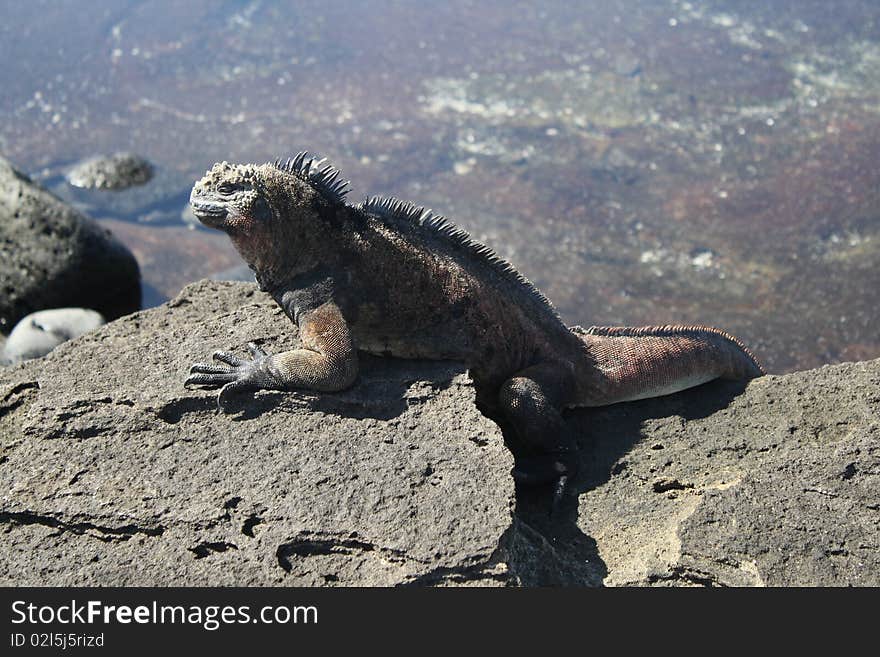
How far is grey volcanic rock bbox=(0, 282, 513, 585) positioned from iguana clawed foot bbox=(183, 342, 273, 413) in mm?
59

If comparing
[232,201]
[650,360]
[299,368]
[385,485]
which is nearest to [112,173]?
[232,201]

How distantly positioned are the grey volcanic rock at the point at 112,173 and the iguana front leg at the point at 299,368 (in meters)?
9.72

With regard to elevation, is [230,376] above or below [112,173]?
above

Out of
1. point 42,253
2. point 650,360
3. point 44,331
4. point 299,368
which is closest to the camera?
point 299,368

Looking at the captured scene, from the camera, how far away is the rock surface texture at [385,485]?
325 cm

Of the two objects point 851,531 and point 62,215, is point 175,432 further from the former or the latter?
point 62,215

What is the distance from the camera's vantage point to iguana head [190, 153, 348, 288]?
12.6ft

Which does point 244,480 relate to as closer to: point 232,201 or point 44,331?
point 232,201

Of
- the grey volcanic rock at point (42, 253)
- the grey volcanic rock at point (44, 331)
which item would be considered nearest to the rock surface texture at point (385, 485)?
the grey volcanic rock at point (44, 331)

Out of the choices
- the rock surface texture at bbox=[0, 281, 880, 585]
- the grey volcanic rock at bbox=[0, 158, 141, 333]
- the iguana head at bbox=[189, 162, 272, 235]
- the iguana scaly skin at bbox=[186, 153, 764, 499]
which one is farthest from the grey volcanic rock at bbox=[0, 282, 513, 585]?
the grey volcanic rock at bbox=[0, 158, 141, 333]

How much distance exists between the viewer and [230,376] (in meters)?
3.79

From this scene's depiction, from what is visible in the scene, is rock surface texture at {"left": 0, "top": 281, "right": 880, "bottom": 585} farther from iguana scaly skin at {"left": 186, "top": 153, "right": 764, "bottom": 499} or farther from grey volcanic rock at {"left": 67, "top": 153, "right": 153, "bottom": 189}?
grey volcanic rock at {"left": 67, "top": 153, "right": 153, "bottom": 189}

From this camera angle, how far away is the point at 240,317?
443 cm

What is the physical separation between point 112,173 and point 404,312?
1021cm
